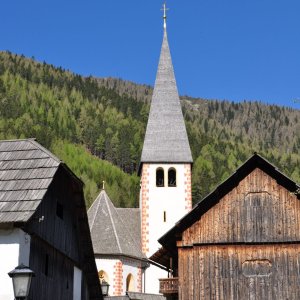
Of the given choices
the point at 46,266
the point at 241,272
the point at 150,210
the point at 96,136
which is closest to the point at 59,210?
the point at 46,266

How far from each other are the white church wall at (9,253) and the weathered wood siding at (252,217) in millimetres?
10269

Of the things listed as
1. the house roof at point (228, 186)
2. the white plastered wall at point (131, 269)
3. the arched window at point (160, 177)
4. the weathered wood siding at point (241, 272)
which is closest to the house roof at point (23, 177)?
the house roof at point (228, 186)

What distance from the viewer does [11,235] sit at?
19.3 m

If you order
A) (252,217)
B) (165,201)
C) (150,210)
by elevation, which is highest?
(165,201)

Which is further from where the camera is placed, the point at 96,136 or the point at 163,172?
the point at 96,136

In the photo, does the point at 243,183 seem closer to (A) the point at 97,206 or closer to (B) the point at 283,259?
(B) the point at 283,259

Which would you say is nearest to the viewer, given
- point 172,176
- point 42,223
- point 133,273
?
point 42,223

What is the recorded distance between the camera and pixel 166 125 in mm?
58938

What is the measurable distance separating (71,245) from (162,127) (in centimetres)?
3440

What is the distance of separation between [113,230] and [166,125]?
36.5 ft

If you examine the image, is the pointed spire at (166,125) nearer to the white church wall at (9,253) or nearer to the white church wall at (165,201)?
the white church wall at (165,201)

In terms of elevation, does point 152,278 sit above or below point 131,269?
below

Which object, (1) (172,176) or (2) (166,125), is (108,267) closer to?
(1) (172,176)

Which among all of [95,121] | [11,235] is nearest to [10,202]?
[11,235]
